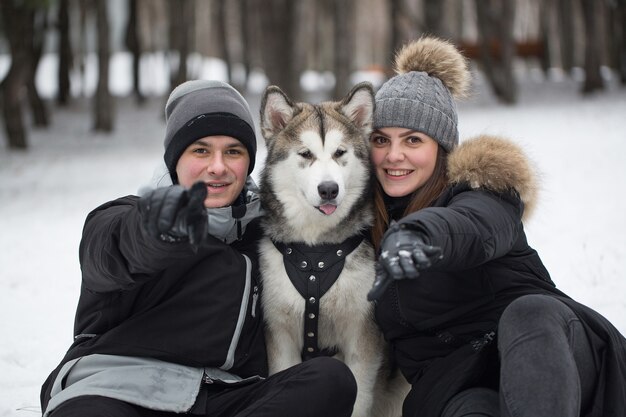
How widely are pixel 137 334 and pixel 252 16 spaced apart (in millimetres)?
21780

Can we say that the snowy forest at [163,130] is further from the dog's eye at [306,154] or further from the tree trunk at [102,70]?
the dog's eye at [306,154]

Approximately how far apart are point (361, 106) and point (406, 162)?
0.43m

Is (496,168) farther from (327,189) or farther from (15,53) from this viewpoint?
(15,53)

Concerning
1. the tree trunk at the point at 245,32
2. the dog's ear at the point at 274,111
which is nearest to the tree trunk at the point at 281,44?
the tree trunk at the point at 245,32

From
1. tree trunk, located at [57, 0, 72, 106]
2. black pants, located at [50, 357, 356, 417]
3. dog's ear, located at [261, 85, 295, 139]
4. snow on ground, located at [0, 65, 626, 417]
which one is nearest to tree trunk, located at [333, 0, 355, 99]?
snow on ground, located at [0, 65, 626, 417]

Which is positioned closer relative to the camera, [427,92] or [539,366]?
[539,366]

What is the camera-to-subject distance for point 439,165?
3189 mm

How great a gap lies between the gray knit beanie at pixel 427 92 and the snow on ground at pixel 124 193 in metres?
0.25

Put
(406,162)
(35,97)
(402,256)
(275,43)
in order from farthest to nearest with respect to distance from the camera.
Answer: (275,43), (35,97), (406,162), (402,256)

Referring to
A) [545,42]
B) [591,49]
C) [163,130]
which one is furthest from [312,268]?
[545,42]

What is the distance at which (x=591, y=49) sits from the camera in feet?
50.2

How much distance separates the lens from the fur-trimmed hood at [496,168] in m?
2.75

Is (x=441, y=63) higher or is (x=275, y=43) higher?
(x=441, y=63)

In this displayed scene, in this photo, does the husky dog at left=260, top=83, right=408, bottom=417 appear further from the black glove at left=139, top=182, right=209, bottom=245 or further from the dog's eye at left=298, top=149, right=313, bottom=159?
the black glove at left=139, top=182, right=209, bottom=245
